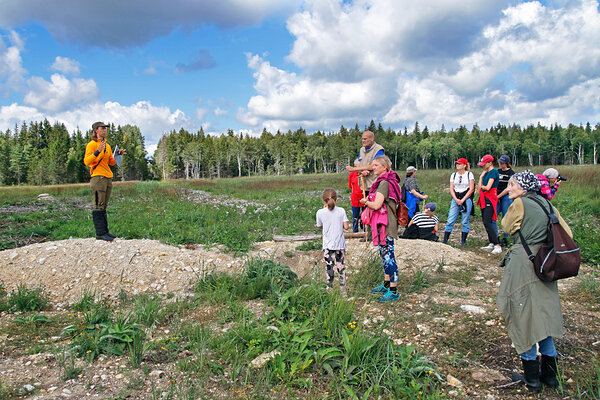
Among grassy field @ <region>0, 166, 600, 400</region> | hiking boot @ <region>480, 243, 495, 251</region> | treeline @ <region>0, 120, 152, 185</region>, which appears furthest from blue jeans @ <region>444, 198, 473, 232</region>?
treeline @ <region>0, 120, 152, 185</region>

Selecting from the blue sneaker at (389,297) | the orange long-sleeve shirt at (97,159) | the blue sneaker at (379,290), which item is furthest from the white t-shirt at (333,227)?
the orange long-sleeve shirt at (97,159)

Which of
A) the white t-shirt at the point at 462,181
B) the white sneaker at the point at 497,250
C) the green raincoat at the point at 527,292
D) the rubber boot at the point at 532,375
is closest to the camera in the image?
the green raincoat at the point at 527,292

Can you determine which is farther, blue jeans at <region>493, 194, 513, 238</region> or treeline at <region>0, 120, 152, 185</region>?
treeline at <region>0, 120, 152, 185</region>

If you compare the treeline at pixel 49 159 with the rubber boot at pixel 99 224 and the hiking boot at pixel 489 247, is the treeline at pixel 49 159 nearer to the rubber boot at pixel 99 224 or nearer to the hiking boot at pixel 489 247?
the rubber boot at pixel 99 224

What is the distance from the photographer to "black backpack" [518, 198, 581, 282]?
2.88 m

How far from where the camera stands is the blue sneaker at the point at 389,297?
17.0 ft

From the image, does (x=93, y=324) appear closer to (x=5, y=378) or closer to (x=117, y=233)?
(x=5, y=378)

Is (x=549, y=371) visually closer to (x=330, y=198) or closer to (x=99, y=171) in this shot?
(x=330, y=198)

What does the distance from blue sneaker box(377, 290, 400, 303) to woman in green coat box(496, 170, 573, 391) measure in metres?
2.05

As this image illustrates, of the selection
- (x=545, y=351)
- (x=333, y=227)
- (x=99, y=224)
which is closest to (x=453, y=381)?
(x=545, y=351)

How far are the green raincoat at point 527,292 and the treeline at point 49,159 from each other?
6846cm

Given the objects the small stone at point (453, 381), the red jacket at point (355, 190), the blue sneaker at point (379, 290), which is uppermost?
the red jacket at point (355, 190)

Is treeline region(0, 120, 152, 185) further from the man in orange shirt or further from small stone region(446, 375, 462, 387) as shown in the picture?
small stone region(446, 375, 462, 387)

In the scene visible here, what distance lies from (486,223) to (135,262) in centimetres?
790
